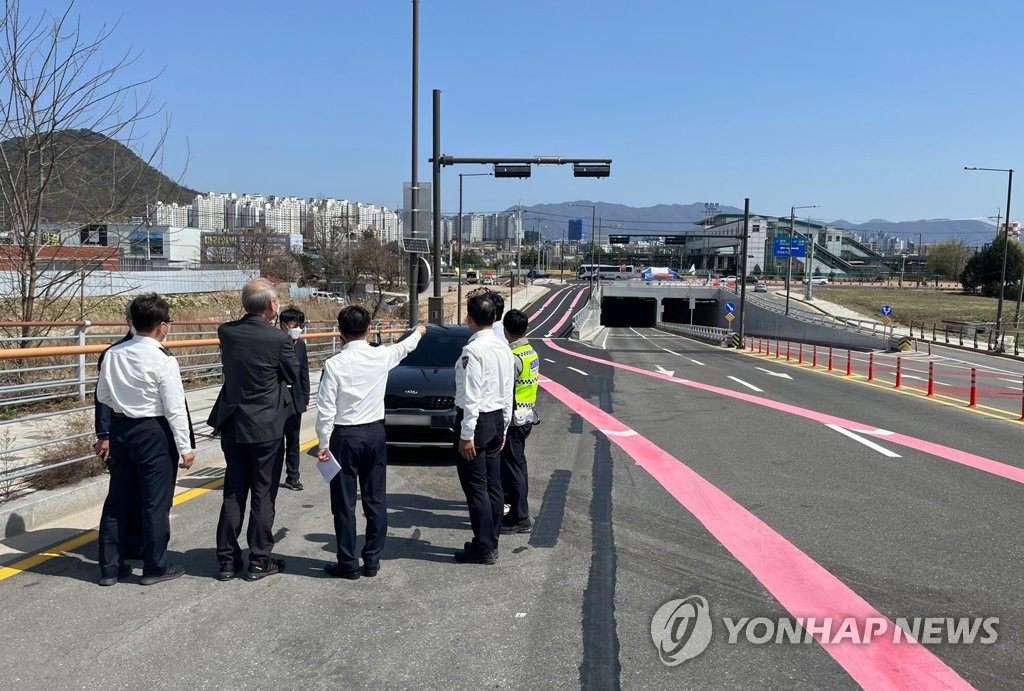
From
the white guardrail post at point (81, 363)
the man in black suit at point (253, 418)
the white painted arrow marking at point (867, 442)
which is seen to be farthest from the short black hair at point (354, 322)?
the white painted arrow marking at point (867, 442)

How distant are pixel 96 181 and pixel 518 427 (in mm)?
9574

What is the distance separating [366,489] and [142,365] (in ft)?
5.42

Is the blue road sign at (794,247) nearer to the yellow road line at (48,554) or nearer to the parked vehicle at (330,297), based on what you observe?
the parked vehicle at (330,297)

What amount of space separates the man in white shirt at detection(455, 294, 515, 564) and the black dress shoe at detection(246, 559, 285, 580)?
4.13 feet

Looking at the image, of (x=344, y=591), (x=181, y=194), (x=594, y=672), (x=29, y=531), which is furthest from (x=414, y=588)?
(x=181, y=194)

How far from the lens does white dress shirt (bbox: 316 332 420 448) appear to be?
5141 mm

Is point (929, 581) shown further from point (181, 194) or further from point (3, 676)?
point (181, 194)

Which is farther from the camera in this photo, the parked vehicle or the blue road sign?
the blue road sign

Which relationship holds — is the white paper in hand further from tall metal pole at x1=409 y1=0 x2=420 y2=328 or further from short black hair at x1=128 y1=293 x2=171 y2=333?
tall metal pole at x1=409 y1=0 x2=420 y2=328

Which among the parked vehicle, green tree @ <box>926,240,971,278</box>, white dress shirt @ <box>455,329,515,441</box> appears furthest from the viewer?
green tree @ <box>926,240,971,278</box>

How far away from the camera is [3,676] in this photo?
377 centimetres

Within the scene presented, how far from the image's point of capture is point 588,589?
16.6 ft

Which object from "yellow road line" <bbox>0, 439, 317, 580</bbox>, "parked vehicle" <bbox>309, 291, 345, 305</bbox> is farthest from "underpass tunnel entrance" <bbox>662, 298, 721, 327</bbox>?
"yellow road line" <bbox>0, 439, 317, 580</bbox>

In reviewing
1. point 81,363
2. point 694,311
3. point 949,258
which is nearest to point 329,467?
point 81,363
